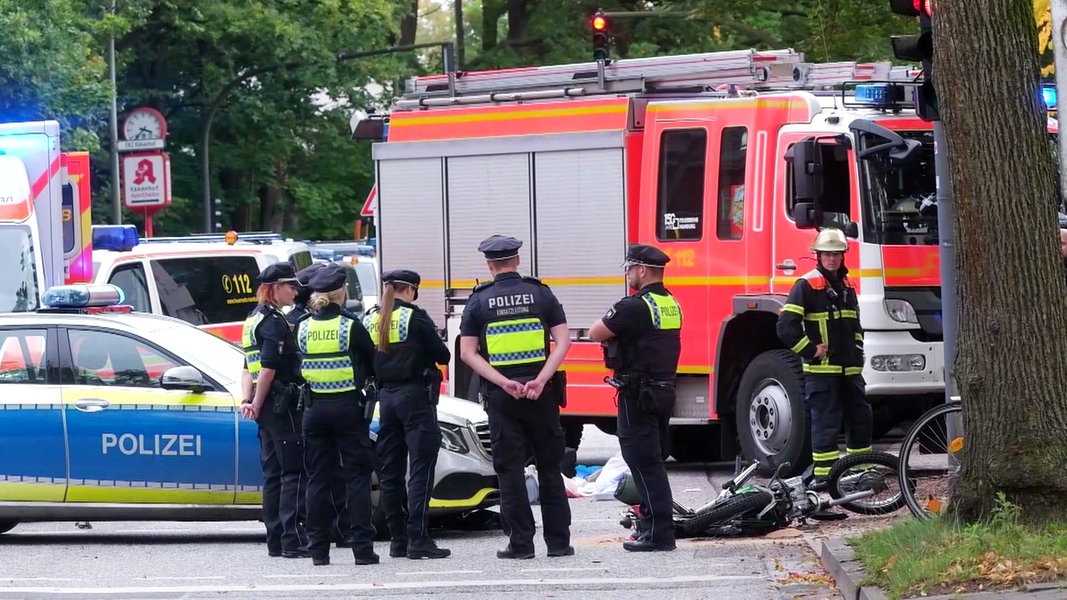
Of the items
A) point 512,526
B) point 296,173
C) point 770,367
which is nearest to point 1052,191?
point 512,526

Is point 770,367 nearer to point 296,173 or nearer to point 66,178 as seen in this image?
point 66,178

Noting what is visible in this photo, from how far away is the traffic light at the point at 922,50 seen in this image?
9156mm

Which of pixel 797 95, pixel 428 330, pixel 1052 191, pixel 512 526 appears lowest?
pixel 512 526

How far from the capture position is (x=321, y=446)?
9.52 meters

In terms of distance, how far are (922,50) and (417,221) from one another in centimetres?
641

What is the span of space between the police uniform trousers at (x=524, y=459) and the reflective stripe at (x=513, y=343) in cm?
16

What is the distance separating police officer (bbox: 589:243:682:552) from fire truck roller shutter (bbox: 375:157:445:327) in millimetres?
5086

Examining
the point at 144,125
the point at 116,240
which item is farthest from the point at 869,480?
the point at 144,125

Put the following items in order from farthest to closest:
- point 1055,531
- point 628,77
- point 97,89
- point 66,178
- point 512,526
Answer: point 97,89
point 66,178
point 628,77
point 512,526
point 1055,531

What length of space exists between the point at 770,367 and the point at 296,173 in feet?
88.5

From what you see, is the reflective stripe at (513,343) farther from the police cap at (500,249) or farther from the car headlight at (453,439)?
the car headlight at (453,439)

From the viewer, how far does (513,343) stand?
935cm

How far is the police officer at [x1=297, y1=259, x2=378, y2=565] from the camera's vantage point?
9.39 meters

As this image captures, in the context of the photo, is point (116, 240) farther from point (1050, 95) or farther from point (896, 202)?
point (1050, 95)
